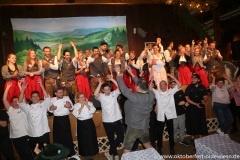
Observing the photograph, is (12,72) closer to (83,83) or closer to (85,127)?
(83,83)

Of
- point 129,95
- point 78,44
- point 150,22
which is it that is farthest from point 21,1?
point 129,95

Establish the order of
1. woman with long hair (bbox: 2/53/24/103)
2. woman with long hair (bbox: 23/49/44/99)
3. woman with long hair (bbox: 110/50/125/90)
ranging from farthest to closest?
woman with long hair (bbox: 110/50/125/90) → woman with long hair (bbox: 23/49/44/99) → woman with long hair (bbox: 2/53/24/103)

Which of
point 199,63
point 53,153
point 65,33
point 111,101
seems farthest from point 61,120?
point 65,33

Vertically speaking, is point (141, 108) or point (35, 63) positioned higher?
point (35, 63)

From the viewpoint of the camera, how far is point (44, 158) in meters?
2.24

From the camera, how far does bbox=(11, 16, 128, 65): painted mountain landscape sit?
8.32 metres

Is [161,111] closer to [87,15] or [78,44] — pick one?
[78,44]

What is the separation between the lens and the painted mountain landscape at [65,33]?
A: 8.32 metres

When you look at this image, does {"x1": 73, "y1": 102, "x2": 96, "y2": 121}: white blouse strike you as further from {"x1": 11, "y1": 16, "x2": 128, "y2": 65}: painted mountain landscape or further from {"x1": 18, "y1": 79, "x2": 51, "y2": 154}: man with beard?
{"x1": 11, "y1": 16, "x2": 128, "y2": 65}: painted mountain landscape

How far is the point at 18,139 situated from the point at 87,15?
244 inches

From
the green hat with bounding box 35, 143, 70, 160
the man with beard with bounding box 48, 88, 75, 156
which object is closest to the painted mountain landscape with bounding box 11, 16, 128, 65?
the man with beard with bounding box 48, 88, 75, 156

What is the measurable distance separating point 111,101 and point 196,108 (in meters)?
2.03

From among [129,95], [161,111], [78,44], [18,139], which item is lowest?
[18,139]

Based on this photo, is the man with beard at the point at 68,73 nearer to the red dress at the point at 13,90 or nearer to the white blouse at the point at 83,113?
the red dress at the point at 13,90
